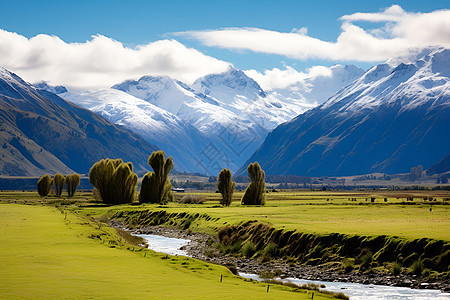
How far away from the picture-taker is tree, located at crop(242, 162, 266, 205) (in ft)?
417

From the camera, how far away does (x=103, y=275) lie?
31.6 metres

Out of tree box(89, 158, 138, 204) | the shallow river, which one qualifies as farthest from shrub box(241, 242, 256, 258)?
tree box(89, 158, 138, 204)

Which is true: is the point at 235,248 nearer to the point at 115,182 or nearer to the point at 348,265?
the point at 348,265

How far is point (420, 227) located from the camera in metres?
54.9

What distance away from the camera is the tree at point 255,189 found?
127m

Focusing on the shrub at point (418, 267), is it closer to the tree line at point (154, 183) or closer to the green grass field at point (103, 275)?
the green grass field at point (103, 275)

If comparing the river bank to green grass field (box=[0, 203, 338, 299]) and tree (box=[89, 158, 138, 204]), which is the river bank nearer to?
green grass field (box=[0, 203, 338, 299])

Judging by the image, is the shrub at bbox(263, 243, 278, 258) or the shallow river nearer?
the shallow river

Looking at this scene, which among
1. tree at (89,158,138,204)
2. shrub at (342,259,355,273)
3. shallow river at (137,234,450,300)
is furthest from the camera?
tree at (89,158,138,204)

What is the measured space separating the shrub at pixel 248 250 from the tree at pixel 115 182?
83.5m

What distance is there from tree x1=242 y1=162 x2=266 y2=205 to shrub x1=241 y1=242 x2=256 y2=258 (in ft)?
224

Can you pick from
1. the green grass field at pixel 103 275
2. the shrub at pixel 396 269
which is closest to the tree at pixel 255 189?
the green grass field at pixel 103 275

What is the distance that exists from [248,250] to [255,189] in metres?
70.6

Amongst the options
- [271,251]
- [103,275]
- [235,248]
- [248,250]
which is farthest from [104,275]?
[235,248]
